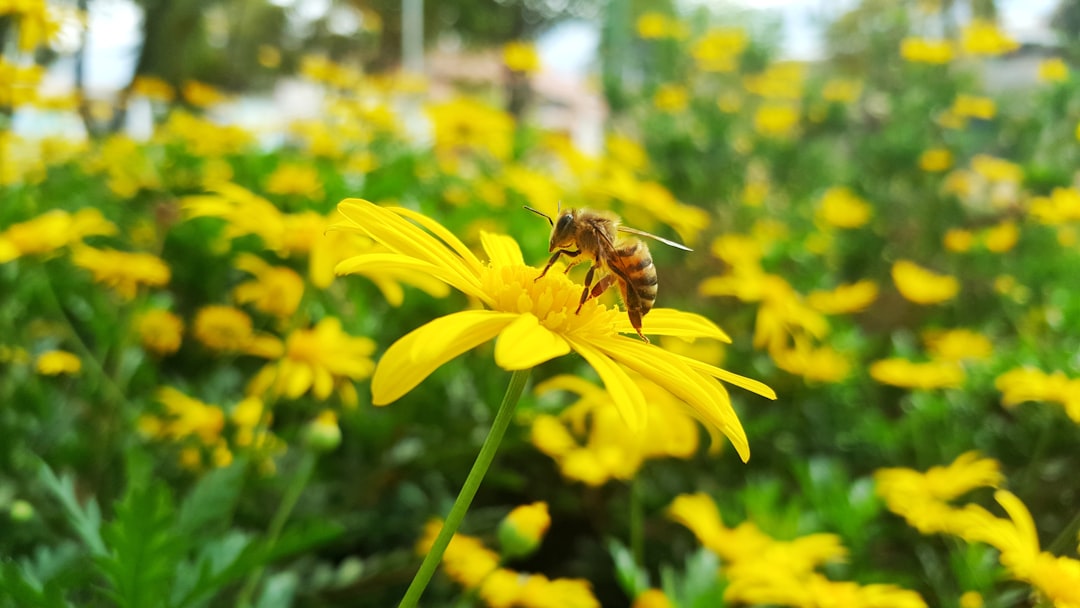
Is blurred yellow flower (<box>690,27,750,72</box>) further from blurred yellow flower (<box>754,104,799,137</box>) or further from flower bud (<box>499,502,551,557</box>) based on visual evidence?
flower bud (<box>499,502,551,557</box>)

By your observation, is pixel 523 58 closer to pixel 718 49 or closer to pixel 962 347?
pixel 718 49

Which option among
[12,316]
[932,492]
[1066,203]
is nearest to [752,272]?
[932,492]

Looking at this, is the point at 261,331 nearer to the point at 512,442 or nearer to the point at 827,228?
the point at 512,442

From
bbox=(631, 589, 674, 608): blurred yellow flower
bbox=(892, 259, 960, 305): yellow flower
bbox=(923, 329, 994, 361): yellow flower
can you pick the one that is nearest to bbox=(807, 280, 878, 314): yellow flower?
bbox=(923, 329, 994, 361): yellow flower

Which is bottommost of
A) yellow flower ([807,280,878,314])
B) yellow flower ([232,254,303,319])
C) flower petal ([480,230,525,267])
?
yellow flower ([807,280,878,314])

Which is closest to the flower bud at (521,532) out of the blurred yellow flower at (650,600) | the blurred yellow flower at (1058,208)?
the blurred yellow flower at (650,600)

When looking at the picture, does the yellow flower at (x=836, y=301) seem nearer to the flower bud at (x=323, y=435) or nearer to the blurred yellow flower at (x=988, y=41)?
the flower bud at (x=323, y=435)
